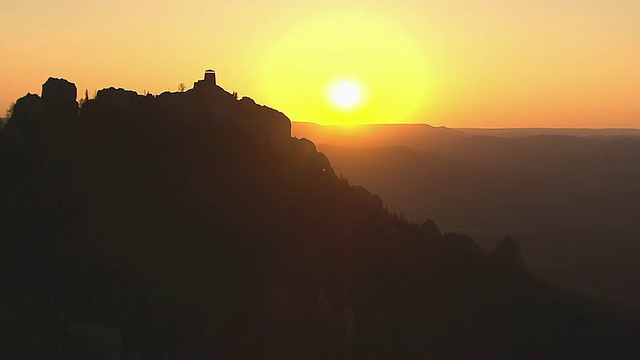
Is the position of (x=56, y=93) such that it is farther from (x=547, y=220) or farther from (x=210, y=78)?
(x=547, y=220)

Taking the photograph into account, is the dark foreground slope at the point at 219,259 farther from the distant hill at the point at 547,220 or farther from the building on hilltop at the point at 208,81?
the distant hill at the point at 547,220

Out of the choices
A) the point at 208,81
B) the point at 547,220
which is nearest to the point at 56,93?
the point at 208,81

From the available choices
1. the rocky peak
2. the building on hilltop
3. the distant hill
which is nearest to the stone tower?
the building on hilltop

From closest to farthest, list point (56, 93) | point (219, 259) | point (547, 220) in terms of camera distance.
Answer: point (219, 259) → point (56, 93) → point (547, 220)

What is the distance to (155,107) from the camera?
41.5 m

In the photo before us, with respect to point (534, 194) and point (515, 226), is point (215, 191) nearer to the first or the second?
point (515, 226)

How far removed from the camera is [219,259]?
115 ft

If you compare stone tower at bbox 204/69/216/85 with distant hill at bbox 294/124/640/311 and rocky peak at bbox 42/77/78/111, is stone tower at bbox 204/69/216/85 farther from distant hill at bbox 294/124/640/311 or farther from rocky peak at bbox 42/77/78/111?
distant hill at bbox 294/124/640/311

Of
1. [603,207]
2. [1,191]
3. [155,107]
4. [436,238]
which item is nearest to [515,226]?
[603,207]

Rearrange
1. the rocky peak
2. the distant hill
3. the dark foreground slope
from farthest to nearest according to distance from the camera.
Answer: the distant hill
the rocky peak
the dark foreground slope

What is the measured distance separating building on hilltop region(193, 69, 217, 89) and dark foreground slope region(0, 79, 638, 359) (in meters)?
0.39

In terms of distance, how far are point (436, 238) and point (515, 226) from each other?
11414 centimetres

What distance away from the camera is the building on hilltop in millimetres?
43812

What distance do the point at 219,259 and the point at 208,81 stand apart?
46.2 ft
